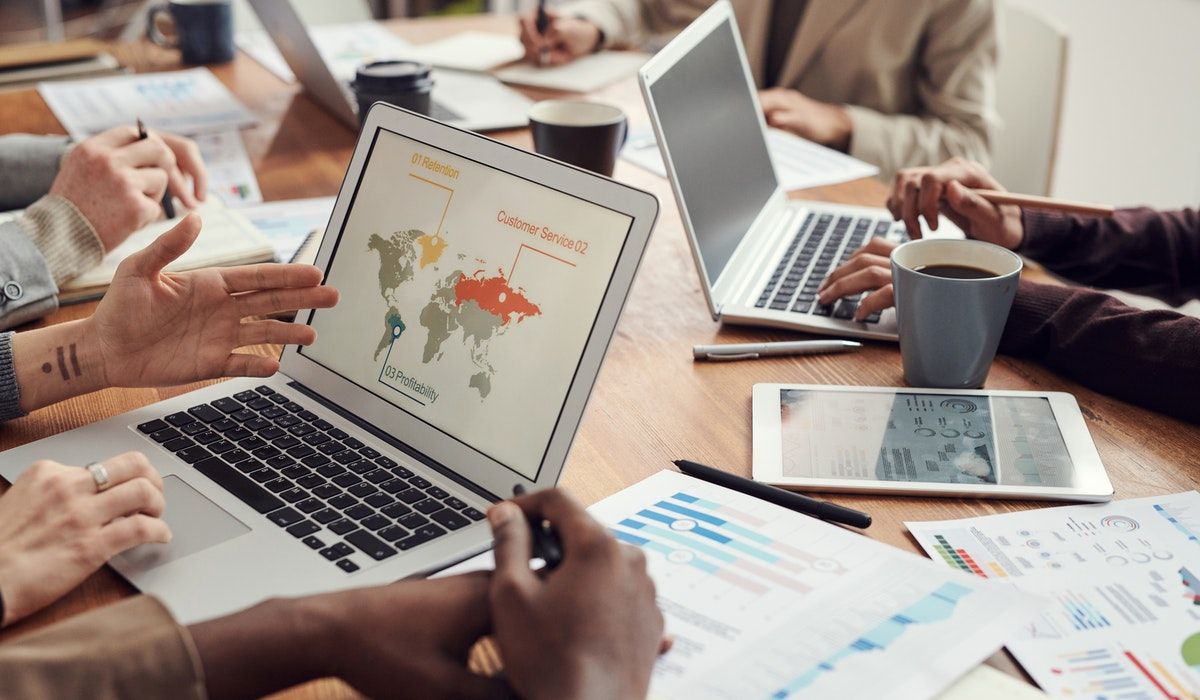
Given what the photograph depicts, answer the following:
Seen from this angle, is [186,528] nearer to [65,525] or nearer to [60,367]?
[65,525]

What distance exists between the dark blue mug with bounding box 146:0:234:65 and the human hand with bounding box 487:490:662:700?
173cm

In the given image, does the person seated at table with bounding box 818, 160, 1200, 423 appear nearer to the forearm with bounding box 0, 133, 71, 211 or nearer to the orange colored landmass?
the orange colored landmass

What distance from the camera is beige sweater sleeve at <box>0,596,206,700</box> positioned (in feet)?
1.90

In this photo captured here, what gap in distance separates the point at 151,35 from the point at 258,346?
1430 mm

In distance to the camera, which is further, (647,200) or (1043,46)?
(1043,46)

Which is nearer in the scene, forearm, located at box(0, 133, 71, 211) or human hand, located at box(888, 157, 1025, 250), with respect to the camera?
human hand, located at box(888, 157, 1025, 250)

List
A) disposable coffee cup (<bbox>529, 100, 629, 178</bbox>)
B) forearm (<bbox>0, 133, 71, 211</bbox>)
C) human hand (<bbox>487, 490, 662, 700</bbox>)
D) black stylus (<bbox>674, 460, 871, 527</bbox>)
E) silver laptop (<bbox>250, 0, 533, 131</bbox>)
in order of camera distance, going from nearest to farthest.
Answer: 1. human hand (<bbox>487, 490, 662, 700</bbox>)
2. black stylus (<bbox>674, 460, 871, 527</bbox>)
3. disposable coffee cup (<bbox>529, 100, 629, 178</bbox>)
4. forearm (<bbox>0, 133, 71, 211</bbox>)
5. silver laptop (<bbox>250, 0, 533, 131</bbox>)

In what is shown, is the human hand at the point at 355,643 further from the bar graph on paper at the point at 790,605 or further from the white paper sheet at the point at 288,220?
the white paper sheet at the point at 288,220

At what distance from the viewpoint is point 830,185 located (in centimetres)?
154

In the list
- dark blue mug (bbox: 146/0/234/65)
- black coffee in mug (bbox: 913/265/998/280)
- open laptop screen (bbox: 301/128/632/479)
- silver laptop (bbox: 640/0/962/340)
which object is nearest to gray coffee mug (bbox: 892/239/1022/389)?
black coffee in mug (bbox: 913/265/998/280)

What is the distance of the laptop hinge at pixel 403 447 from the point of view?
31.2 inches

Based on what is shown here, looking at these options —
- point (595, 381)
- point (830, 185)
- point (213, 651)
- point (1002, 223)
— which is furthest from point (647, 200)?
point (830, 185)

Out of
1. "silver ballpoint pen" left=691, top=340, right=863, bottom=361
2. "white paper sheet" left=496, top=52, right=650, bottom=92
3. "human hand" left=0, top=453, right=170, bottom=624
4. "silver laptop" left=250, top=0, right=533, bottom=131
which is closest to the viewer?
"human hand" left=0, top=453, right=170, bottom=624

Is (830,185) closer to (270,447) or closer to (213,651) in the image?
(270,447)
